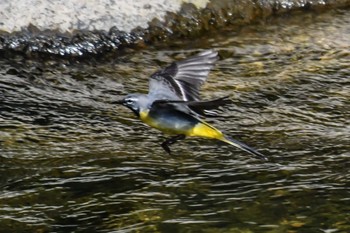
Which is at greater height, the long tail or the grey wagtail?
the grey wagtail

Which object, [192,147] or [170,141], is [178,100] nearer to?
[170,141]

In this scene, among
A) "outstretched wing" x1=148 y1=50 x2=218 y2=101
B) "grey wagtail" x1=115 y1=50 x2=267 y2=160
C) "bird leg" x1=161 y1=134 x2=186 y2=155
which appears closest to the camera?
"grey wagtail" x1=115 y1=50 x2=267 y2=160

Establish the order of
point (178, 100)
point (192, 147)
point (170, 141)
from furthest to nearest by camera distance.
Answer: point (192, 147) → point (170, 141) → point (178, 100)

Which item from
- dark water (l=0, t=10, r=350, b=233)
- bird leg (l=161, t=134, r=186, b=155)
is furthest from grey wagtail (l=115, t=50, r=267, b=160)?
dark water (l=0, t=10, r=350, b=233)

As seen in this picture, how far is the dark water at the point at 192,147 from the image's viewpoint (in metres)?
5.32

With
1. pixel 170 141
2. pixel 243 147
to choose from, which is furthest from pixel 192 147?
pixel 243 147

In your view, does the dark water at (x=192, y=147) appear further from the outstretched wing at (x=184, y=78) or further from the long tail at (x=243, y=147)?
the outstretched wing at (x=184, y=78)

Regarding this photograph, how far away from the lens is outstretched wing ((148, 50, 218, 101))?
590 cm

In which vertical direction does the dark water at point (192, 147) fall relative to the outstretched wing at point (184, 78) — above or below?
below

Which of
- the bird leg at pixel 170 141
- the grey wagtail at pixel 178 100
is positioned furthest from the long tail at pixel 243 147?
the bird leg at pixel 170 141

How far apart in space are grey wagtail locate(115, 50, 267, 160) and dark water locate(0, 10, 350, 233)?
23 cm

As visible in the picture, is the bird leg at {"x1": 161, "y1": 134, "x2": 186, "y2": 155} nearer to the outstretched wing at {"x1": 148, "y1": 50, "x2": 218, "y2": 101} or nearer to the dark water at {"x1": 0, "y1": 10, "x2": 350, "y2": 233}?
the dark water at {"x1": 0, "y1": 10, "x2": 350, "y2": 233}

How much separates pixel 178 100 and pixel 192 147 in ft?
3.14

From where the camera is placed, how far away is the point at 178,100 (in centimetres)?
560
